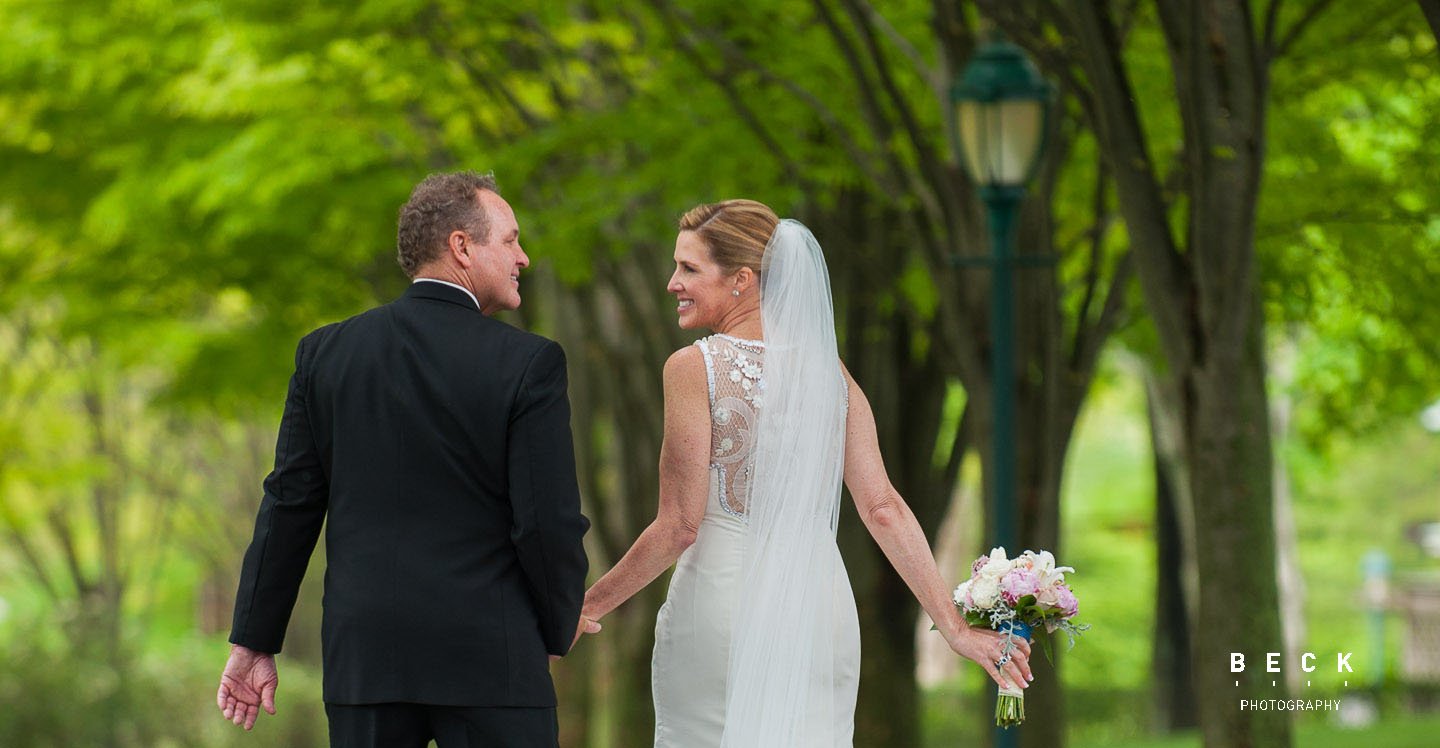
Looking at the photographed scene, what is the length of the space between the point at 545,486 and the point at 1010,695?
167cm

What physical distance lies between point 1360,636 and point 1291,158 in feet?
132

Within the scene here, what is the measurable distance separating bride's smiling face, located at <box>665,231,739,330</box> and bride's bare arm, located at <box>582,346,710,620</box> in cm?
14

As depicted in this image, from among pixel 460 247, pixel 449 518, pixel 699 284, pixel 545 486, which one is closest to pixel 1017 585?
pixel 699 284

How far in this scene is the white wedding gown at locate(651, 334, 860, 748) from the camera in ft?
15.5

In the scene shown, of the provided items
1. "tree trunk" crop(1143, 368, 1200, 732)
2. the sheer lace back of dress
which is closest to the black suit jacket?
the sheer lace back of dress

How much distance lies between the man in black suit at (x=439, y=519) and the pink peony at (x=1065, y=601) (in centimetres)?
142

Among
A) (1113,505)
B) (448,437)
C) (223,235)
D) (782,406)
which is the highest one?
(1113,505)

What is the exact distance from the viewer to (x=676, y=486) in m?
4.68

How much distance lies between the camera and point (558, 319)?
1458 cm

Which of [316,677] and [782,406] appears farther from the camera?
[316,677]

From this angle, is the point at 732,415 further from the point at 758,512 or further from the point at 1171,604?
the point at 1171,604

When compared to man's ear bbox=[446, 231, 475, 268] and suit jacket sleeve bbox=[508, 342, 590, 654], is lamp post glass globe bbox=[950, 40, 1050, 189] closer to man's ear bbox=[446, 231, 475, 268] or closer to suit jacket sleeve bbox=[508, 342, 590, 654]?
man's ear bbox=[446, 231, 475, 268]

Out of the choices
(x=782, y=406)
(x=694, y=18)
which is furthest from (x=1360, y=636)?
(x=782, y=406)

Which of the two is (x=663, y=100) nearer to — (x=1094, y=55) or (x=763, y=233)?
(x=1094, y=55)
